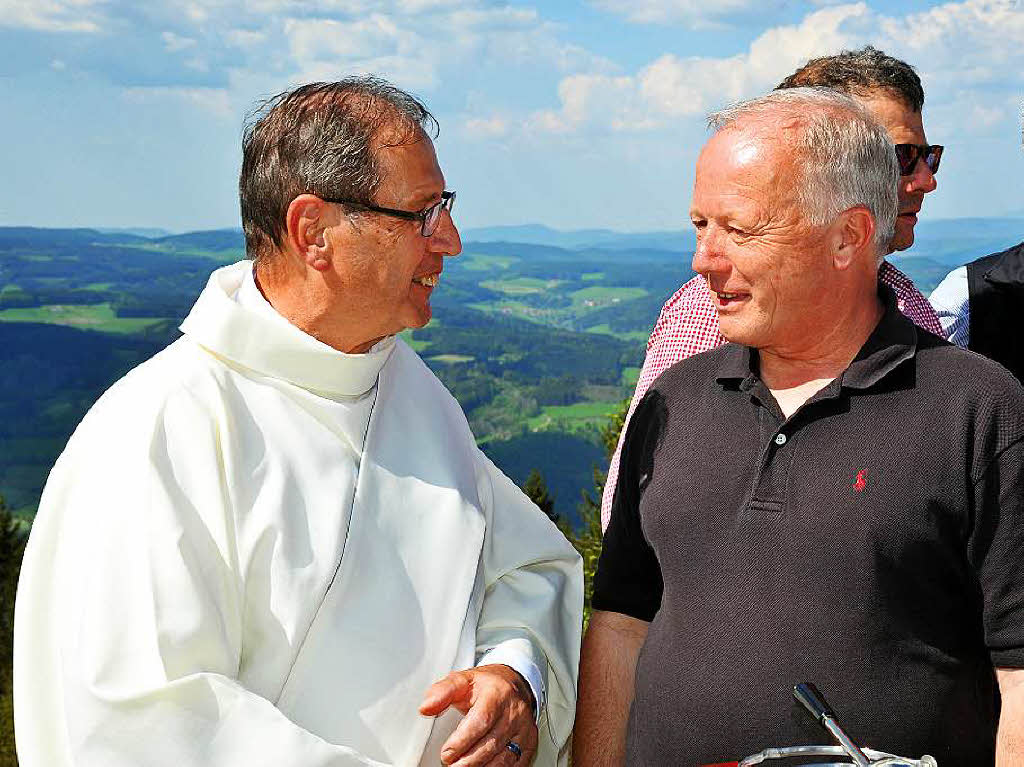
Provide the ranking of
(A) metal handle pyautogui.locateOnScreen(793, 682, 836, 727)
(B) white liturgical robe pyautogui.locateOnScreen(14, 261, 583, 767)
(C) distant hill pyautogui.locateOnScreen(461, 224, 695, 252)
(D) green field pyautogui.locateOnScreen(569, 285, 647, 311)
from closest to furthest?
(A) metal handle pyautogui.locateOnScreen(793, 682, 836, 727), (B) white liturgical robe pyautogui.locateOnScreen(14, 261, 583, 767), (D) green field pyautogui.locateOnScreen(569, 285, 647, 311), (C) distant hill pyautogui.locateOnScreen(461, 224, 695, 252)

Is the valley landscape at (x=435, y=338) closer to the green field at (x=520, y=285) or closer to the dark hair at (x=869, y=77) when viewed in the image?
the green field at (x=520, y=285)

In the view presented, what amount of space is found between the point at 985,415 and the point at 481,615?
1.43m

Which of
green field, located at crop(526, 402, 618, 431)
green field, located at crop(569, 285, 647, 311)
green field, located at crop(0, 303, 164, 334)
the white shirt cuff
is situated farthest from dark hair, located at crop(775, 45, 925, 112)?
green field, located at crop(569, 285, 647, 311)

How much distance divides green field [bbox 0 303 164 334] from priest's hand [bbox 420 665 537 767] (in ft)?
258

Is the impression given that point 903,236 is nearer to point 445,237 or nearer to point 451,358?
point 445,237

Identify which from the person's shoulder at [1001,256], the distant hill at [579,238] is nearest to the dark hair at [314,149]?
the person's shoulder at [1001,256]

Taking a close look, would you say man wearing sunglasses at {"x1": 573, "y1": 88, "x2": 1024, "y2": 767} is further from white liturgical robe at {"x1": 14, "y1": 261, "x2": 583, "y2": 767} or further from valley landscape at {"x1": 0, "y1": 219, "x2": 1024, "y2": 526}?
valley landscape at {"x1": 0, "y1": 219, "x2": 1024, "y2": 526}

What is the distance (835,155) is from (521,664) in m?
1.50

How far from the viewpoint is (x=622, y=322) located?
10306 centimetres

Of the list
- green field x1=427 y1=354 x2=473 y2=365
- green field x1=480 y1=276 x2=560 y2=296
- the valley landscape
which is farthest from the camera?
green field x1=480 y1=276 x2=560 y2=296

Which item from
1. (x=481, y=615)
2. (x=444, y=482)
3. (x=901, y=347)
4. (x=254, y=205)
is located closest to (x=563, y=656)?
(x=481, y=615)

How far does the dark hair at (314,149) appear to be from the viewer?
2.87 meters

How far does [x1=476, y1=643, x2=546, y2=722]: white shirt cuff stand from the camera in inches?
121

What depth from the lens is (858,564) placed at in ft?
8.59
